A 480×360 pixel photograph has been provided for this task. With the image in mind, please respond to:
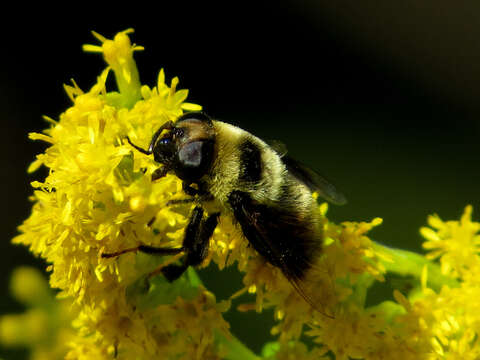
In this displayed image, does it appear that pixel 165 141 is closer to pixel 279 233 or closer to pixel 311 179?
pixel 279 233

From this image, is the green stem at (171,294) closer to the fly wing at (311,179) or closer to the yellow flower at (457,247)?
the fly wing at (311,179)

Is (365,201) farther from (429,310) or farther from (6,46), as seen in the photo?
(6,46)

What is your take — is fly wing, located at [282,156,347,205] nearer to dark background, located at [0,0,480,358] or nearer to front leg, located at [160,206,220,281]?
front leg, located at [160,206,220,281]

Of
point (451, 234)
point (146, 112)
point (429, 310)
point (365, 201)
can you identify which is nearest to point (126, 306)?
point (146, 112)

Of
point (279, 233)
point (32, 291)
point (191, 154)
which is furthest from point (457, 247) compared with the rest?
point (32, 291)

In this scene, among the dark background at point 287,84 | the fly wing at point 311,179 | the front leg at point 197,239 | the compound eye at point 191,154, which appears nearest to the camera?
the compound eye at point 191,154

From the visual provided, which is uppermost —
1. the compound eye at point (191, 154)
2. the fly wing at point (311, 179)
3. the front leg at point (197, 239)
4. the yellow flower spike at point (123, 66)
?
the yellow flower spike at point (123, 66)

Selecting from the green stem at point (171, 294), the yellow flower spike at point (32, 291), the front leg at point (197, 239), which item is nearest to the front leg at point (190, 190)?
the front leg at point (197, 239)
